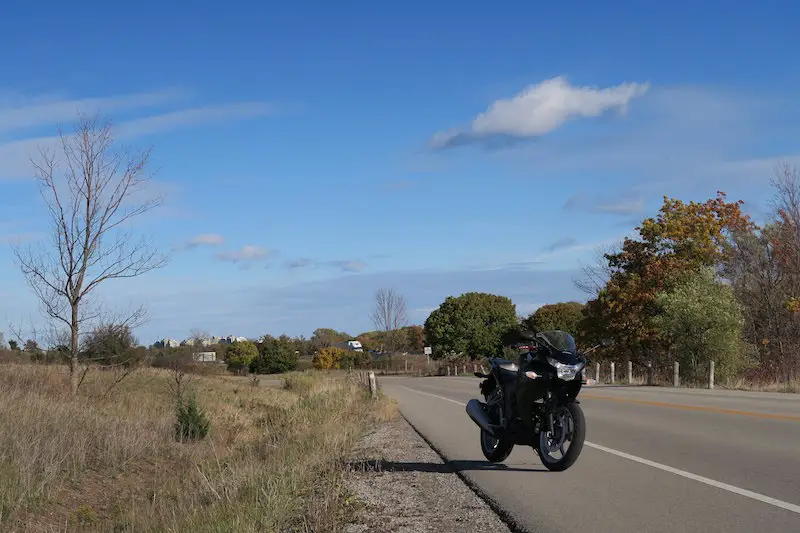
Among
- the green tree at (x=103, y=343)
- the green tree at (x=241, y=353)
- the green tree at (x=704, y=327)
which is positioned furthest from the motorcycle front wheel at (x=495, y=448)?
the green tree at (x=241, y=353)

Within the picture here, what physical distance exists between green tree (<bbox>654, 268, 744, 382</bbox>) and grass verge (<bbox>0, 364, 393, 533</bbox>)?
14.9 m

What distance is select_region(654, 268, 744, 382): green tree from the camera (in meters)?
30.7

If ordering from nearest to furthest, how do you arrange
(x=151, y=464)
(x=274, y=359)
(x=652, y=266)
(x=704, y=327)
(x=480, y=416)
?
1. (x=480, y=416)
2. (x=151, y=464)
3. (x=704, y=327)
4. (x=652, y=266)
5. (x=274, y=359)

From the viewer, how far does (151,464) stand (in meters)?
14.8

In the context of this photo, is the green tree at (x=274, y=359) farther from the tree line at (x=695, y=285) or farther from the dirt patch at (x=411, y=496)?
the dirt patch at (x=411, y=496)

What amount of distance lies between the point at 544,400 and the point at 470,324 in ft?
237

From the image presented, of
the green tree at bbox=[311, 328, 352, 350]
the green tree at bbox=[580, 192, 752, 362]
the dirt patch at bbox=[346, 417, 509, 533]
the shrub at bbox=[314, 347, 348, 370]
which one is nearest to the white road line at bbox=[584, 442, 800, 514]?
the dirt patch at bbox=[346, 417, 509, 533]

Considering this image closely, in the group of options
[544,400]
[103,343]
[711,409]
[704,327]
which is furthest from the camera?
[704,327]

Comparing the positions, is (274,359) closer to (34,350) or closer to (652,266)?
(652,266)

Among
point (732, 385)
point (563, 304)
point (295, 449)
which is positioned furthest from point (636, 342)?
point (563, 304)

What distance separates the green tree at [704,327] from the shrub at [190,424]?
67.1 feet

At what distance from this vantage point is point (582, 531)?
6.02 metres

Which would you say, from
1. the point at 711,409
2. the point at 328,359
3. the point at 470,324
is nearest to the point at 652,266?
the point at 711,409

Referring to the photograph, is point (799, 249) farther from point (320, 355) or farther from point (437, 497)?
point (320, 355)
